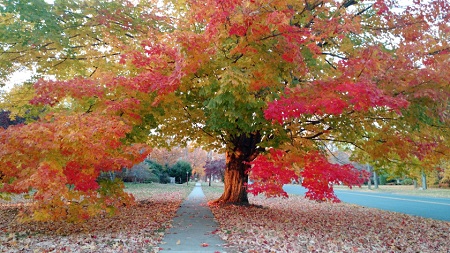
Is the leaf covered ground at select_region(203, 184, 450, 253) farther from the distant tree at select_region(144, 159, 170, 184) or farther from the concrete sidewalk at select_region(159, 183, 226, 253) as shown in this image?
the distant tree at select_region(144, 159, 170, 184)

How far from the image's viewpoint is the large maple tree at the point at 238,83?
22.0 ft

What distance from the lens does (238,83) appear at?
7.02 meters

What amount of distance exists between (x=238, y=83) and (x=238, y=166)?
8.02 metres

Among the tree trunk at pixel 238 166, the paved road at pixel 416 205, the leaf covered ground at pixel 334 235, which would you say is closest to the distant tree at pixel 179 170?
the paved road at pixel 416 205

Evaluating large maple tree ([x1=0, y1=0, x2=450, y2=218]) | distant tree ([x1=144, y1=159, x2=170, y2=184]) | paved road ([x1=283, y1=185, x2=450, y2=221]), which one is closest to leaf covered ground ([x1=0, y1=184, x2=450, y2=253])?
large maple tree ([x1=0, y1=0, x2=450, y2=218])

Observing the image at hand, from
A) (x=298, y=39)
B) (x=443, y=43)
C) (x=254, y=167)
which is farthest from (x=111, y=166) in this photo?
(x=443, y=43)

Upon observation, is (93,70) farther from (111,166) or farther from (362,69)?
(362,69)

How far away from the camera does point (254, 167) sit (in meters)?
9.70

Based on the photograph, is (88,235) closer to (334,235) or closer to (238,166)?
(334,235)

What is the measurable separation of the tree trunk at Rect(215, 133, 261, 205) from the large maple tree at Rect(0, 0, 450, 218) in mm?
2711

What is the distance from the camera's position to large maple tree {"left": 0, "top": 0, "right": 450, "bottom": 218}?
670 cm

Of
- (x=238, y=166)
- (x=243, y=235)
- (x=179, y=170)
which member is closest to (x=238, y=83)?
(x=243, y=235)

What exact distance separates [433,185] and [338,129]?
40.6 meters

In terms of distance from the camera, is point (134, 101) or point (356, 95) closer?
point (356, 95)
